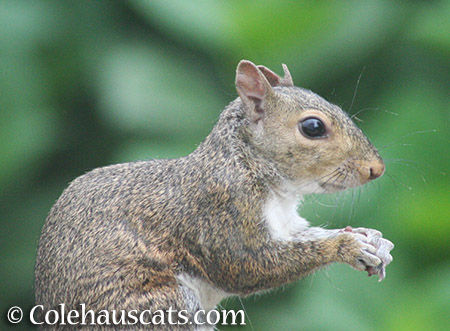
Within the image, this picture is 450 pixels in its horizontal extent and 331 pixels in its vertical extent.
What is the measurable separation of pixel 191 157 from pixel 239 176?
0.17 meters

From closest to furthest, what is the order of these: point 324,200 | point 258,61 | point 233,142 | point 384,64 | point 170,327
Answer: point 170,327 → point 233,142 → point 324,200 → point 258,61 → point 384,64

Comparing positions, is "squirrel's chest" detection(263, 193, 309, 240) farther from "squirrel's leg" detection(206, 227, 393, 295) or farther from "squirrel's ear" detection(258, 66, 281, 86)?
"squirrel's ear" detection(258, 66, 281, 86)

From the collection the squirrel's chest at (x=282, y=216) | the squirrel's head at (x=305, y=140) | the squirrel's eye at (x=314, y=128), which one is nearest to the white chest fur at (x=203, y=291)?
the squirrel's chest at (x=282, y=216)

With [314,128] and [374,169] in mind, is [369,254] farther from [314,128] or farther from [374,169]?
[314,128]

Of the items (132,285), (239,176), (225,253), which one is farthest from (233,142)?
(132,285)

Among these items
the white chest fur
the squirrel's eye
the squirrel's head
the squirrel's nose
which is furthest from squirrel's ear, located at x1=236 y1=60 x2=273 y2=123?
the white chest fur

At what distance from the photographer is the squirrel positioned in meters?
2.17

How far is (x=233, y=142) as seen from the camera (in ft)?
7.38

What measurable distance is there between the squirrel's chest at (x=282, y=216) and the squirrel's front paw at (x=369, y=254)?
0.15 meters

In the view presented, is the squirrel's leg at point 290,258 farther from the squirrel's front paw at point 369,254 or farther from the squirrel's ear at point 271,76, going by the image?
the squirrel's ear at point 271,76

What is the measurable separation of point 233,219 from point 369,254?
13.9 inches

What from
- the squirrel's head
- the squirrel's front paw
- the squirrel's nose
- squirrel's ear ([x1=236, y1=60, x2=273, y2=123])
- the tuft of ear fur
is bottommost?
the squirrel's front paw

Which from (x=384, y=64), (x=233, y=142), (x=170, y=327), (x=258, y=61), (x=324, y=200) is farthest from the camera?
(x=384, y=64)

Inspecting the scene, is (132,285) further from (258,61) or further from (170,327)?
(258,61)
